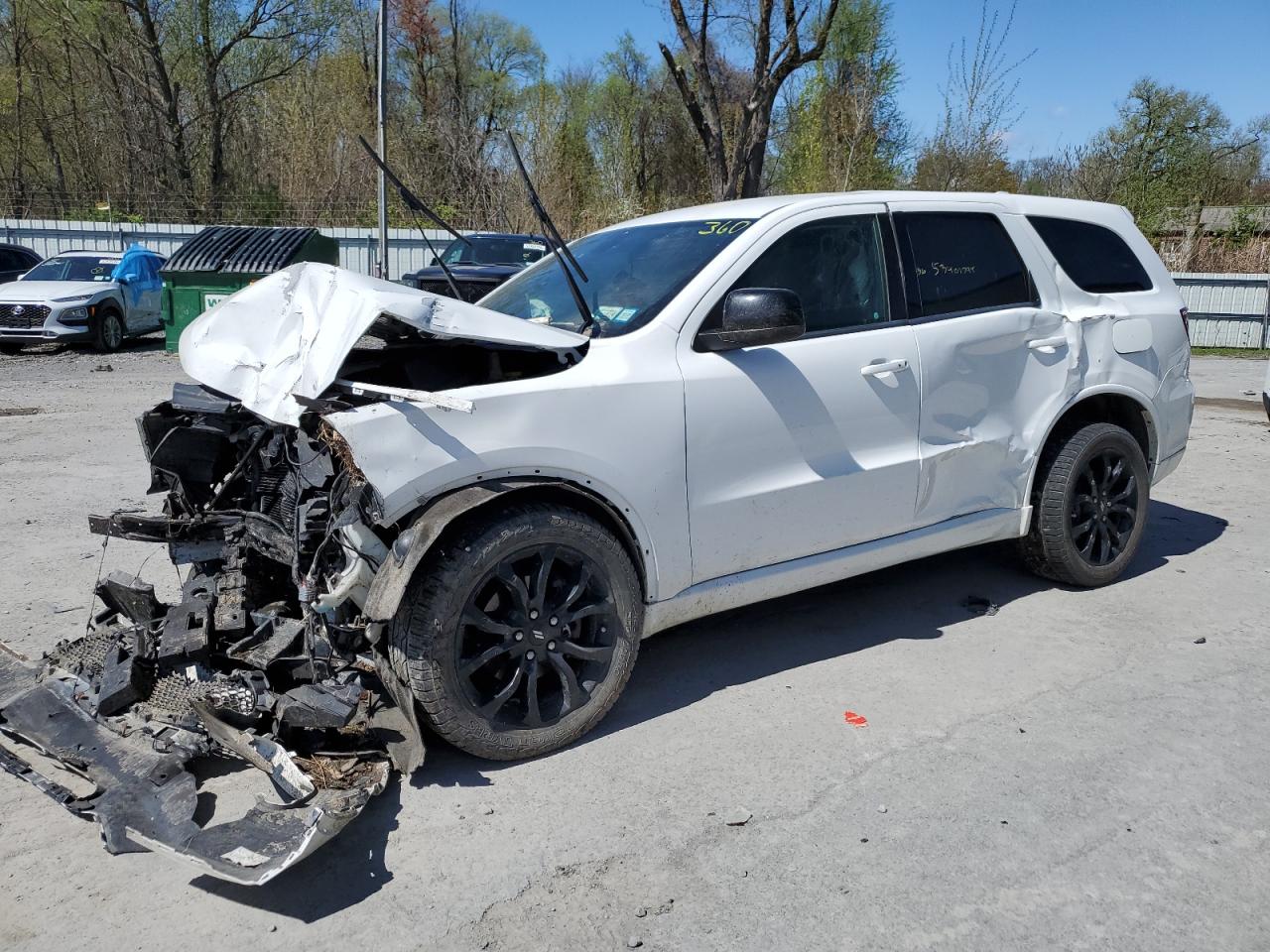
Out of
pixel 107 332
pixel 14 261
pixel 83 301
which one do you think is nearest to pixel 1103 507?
pixel 83 301

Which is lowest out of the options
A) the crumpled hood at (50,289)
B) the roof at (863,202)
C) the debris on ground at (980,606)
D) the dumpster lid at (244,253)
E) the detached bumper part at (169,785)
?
the debris on ground at (980,606)

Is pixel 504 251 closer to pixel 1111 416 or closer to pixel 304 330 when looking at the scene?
pixel 1111 416

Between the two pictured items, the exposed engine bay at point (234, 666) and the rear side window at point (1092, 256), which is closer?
the exposed engine bay at point (234, 666)

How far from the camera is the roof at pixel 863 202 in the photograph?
13.9 feet

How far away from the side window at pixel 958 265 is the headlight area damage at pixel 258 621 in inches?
68.2

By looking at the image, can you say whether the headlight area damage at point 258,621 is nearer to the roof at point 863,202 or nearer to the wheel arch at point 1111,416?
the roof at point 863,202

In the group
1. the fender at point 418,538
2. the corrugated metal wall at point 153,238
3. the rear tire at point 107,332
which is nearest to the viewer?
the fender at point 418,538

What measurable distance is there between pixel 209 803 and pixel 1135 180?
25.0m

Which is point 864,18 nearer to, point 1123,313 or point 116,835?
point 1123,313

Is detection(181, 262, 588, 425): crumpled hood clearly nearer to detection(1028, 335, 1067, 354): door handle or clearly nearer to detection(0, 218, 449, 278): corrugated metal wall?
detection(1028, 335, 1067, 354): door handle

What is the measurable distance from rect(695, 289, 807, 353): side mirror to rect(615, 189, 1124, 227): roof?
24.1 inches

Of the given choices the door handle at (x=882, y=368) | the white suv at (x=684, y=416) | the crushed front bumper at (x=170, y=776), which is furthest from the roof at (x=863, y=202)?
the crushed front bumper at (x=170, y=776)

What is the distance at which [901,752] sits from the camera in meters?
3.53

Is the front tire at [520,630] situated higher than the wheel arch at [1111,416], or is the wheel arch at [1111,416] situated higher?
the wheel arch at [1111,416]
